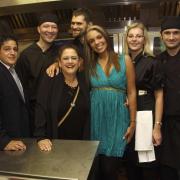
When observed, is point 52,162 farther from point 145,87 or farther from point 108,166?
point 145,87

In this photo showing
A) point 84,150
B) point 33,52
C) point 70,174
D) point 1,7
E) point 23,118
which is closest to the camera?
point 70,174

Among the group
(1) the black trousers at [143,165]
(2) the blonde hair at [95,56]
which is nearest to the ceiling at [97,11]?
(2) the blonde hair at [95,56]

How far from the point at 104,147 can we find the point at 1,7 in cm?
121

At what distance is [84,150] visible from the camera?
3.69ft

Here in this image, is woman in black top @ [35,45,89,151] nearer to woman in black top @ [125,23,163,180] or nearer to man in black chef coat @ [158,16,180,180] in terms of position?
woman in black top @ [125,23,163,180]

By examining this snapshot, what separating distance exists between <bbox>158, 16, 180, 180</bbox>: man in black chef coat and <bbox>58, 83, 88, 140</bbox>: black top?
0.49 m

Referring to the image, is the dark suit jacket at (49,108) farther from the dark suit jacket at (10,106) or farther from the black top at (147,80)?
the black top at (147,80)

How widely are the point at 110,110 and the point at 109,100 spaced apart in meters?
0.06

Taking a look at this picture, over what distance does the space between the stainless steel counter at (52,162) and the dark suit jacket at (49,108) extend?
0.58 feet

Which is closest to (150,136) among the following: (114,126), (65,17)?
(114,126)

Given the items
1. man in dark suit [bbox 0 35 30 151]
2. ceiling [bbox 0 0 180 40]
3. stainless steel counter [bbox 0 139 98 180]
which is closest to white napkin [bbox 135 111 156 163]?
stainless steel counter [bbox 0 139 98 180]

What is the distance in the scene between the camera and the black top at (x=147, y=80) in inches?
61.1

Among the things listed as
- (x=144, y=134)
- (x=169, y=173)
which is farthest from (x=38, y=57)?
(x=169, y=173)

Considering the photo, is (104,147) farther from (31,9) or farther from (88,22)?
(31,9)
